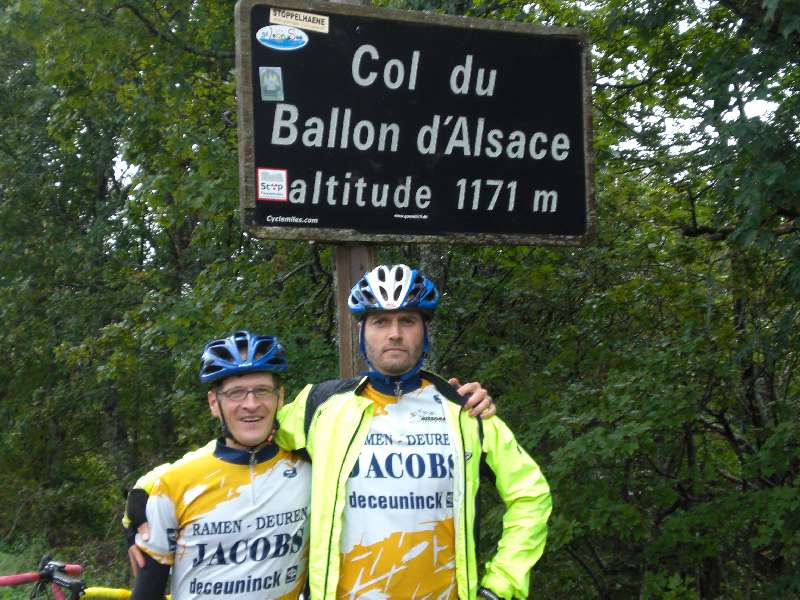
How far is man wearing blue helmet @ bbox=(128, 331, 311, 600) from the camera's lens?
3.13 meters

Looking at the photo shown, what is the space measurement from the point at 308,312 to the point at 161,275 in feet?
17.3

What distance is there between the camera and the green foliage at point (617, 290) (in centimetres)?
536

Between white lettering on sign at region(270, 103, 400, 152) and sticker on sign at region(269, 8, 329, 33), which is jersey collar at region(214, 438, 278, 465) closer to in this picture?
white lettering on sign at region(270, 103, 400, 152)

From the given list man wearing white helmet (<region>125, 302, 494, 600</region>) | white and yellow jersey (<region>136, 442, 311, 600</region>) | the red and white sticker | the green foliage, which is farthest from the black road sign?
white and yellow jersey (<region>136, 442, 311, 600</region>)

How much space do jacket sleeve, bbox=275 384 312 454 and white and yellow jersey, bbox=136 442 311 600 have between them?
0.28ft

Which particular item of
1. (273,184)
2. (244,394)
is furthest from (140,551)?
(273,184)

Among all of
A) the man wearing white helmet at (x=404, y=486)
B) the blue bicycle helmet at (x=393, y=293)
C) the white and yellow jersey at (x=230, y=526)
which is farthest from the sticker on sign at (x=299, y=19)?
the white and yellow jersey at (x=230, y=526)

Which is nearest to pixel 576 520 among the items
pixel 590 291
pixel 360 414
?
pixel 590 291

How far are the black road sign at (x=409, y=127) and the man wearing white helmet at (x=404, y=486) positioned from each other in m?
0.80

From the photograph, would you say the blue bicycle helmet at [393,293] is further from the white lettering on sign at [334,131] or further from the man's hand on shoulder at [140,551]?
the man's hand on shoulder at [140,551]

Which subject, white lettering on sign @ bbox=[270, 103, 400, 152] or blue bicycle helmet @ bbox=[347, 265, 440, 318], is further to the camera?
white lettering on sign @ bbox=[270, 103, 400, 152]

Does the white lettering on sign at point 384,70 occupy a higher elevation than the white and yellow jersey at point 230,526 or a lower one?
higher

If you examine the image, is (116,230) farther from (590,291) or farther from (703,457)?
(703,457)

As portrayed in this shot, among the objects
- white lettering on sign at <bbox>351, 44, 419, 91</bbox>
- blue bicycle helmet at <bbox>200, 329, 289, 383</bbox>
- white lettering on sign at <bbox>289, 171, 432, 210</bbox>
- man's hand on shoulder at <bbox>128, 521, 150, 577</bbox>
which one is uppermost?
white lettering on sign at <bbox>351, 44, 419, 91</bbox>
